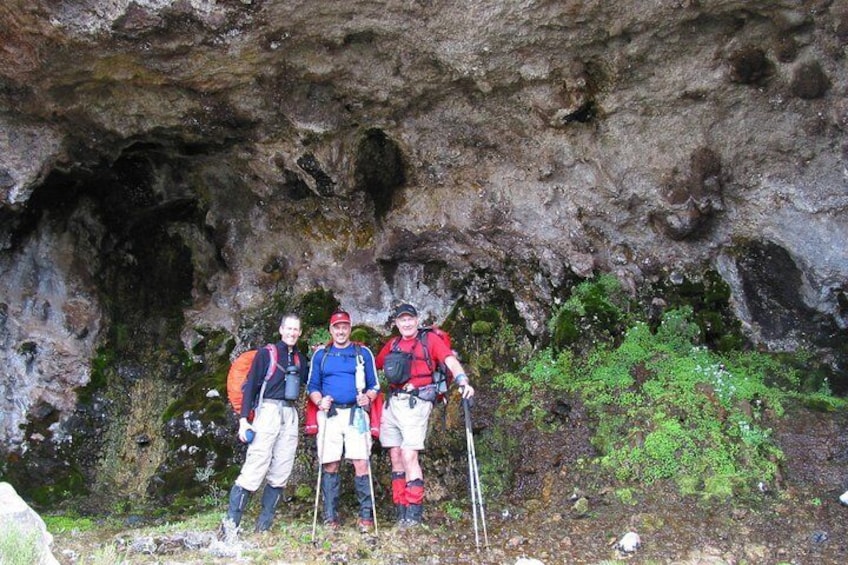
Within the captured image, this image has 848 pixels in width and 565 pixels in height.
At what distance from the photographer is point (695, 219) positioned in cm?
911

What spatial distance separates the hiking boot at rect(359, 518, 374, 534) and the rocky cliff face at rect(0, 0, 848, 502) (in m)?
3.55

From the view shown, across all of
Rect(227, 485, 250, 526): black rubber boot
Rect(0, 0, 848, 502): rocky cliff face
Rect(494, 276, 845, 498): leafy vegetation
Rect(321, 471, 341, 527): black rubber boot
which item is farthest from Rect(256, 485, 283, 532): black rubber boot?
Rect(0, 0, 848, 502): rocky cliff face

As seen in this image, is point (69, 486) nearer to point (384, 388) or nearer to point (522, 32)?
point (384, 388)

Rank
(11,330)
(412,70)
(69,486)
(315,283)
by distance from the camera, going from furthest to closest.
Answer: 1. (315,283)
2. (11,330)
3. (69,486)
4. (412,70)

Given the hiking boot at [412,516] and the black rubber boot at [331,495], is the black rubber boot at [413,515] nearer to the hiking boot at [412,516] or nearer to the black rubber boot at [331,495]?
the hiking boot at [412,516]

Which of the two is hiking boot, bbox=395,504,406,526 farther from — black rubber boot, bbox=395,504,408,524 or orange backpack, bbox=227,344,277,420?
orange backpack, bbox=227,344,277,420

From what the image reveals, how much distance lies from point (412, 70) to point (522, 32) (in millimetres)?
1420

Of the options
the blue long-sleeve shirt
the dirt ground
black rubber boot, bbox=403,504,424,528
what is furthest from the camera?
the blue long-sleeve shirt

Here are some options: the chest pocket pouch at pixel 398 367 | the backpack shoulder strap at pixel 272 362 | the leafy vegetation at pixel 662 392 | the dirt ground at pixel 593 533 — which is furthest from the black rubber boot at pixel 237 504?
the leafy vegetation at pixel 662 392

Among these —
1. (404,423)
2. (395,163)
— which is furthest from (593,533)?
(395,163)

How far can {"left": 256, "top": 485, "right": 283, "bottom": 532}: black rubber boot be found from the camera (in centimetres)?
751

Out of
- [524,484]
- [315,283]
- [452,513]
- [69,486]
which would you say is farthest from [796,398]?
[69,486]

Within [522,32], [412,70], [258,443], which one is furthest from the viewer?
[412,70]

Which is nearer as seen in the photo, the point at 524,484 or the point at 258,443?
the point at 258,443
